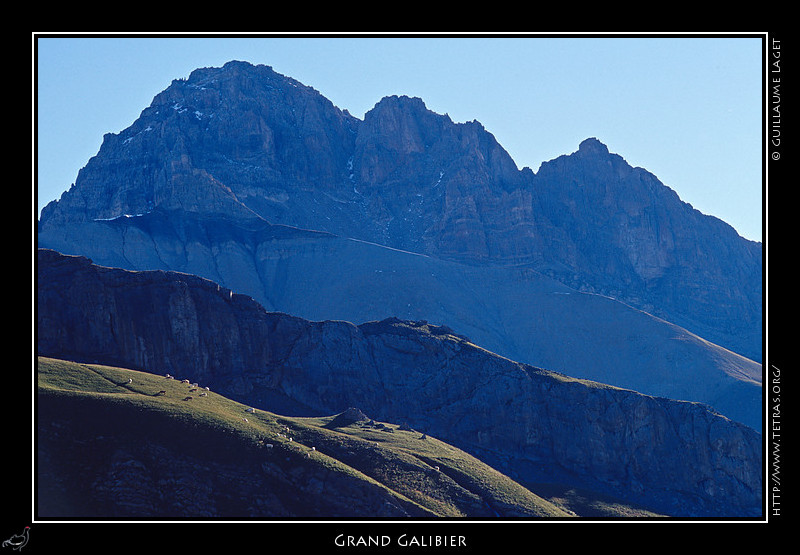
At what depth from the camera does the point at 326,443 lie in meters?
150
